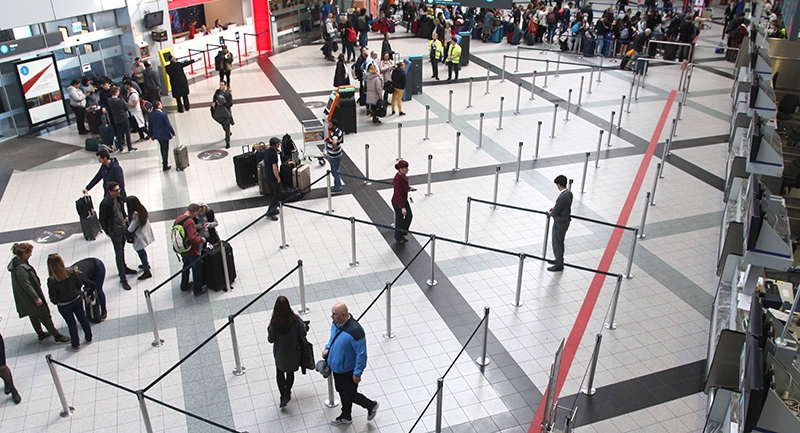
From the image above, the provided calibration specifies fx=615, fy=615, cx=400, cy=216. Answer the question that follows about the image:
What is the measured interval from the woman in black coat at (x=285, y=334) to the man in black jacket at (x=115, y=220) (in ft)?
13.0

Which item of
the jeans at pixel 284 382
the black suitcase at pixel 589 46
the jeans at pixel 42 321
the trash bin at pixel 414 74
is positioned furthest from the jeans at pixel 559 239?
the black suitcase at pixel 589 46

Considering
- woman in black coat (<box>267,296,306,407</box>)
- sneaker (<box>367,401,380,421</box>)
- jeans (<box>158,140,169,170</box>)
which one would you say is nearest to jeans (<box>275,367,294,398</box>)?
woman in black coat (<box>267,296,306,407</box>)

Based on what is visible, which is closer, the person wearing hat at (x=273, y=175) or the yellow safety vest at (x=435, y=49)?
the person wearing hat at (x=273, y=175)

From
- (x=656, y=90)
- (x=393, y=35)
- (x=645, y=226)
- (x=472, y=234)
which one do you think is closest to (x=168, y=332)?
(x=472, y=234)

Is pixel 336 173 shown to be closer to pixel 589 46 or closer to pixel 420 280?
pixel 420 280

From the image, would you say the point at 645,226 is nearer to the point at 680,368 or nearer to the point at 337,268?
the point at 680,368

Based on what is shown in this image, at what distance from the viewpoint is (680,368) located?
790 centimetres

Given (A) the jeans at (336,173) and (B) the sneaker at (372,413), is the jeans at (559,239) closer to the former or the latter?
(B) the sneaker at (372,413)

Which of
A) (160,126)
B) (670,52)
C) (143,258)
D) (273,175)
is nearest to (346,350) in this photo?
(143,258)

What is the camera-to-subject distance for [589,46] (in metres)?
24.1

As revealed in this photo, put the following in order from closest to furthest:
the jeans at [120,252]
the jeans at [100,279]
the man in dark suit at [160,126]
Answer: the jeans at [100,279] < the jeans at [120,252] < the man in dark suit at [160,126]

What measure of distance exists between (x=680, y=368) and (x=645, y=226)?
13.6 feet

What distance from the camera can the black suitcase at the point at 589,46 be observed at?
78.6ft

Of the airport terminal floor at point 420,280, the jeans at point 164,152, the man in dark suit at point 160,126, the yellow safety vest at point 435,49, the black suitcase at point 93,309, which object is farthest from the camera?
the yellow safety vest at point 435,49
